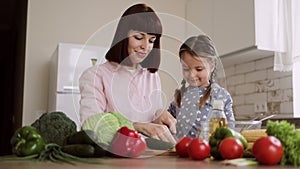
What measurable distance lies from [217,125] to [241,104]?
6.85 ft

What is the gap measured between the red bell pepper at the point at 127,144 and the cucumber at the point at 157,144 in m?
0.15

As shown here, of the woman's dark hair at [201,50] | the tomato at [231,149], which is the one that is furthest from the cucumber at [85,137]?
the woman's dark hair at [201,50]

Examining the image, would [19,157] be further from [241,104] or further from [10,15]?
[10,15]

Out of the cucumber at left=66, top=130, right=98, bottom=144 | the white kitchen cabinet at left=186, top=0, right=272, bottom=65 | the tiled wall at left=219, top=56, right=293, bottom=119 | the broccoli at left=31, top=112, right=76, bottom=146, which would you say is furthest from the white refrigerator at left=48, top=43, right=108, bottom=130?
the cucumber at left=66, top=130, right=98, bottom=144

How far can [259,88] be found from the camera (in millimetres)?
3072

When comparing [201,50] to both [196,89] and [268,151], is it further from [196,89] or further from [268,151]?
[268,151]

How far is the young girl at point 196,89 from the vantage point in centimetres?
139

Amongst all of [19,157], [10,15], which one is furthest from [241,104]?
[10,15]

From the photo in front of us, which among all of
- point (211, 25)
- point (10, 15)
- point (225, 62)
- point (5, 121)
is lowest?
point (5, 121)

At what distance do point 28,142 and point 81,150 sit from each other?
163 millimetres

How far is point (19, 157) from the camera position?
3.52 ft

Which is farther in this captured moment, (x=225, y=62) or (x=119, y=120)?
(x=225, y=62)

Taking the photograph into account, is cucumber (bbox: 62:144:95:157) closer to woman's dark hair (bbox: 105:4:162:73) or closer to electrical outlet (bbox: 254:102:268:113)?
woman's dark hair (bbox: 105:4:162:73)

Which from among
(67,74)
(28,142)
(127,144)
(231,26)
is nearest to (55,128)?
(28,142)
